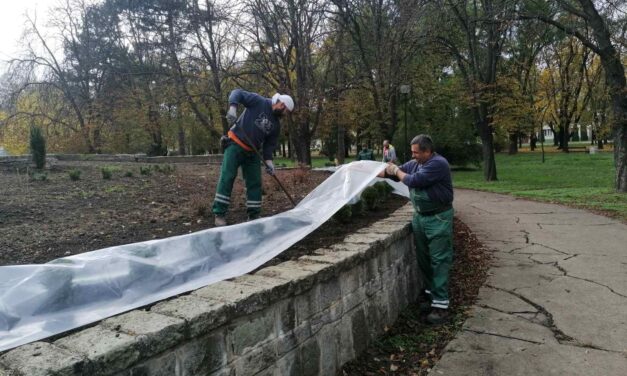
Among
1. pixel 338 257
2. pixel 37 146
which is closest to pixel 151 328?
pixel 338 257

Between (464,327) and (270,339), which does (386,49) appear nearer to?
(464,327)

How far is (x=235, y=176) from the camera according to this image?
516 centimetres

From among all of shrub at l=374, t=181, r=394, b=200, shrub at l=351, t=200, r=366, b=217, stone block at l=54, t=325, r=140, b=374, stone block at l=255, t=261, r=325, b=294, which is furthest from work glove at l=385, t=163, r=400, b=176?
stone block at l=54, t=325, r=140, b=374

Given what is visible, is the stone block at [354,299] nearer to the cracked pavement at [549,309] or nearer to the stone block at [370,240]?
the stone block at [370,240]

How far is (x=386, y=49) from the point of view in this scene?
20.0m

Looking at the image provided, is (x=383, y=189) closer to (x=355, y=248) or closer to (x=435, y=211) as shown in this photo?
(x=435, y=211)

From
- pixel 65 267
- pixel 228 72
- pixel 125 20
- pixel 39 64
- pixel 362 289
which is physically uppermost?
pixel 125 20

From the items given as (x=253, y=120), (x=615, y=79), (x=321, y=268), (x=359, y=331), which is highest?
(x=615, y=79)

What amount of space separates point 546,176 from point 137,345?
21.2 m

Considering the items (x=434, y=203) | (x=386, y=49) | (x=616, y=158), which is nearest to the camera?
(x=434, y=203)

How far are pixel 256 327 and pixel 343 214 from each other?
2.91 metres

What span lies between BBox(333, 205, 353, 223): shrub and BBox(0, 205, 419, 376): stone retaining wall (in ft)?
3.56

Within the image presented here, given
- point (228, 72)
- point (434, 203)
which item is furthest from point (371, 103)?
point (434, 203)

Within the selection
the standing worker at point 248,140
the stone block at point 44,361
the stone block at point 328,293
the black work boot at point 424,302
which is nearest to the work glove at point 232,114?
the standing worker at point 248,140
